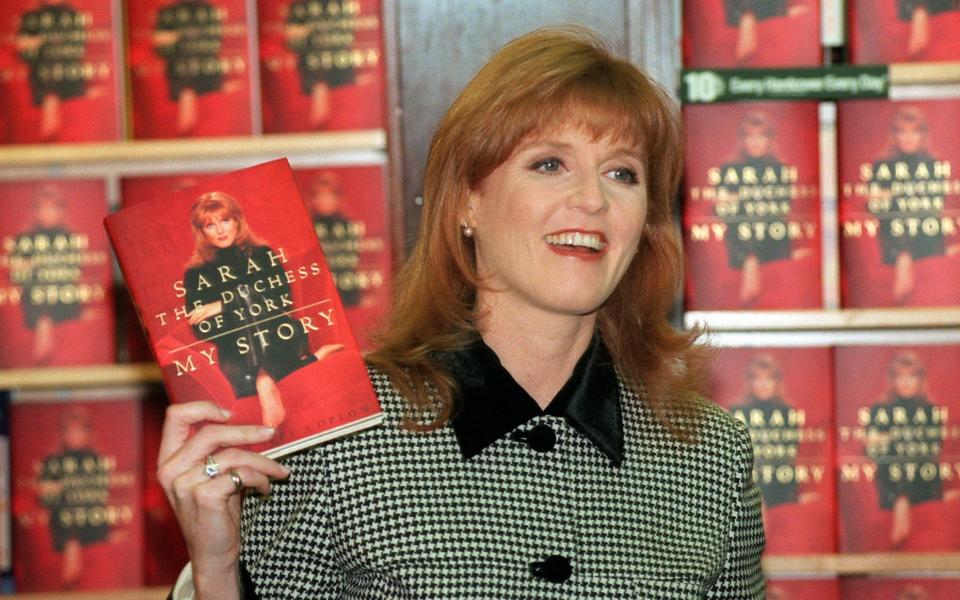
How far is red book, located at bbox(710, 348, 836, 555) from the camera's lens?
2395 mm

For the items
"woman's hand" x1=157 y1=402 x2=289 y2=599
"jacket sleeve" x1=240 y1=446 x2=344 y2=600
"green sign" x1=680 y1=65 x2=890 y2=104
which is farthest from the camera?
"green sign" x1=680 y1=65 x2=890 y2=104

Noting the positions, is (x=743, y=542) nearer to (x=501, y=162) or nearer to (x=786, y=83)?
(x=501, y=162)

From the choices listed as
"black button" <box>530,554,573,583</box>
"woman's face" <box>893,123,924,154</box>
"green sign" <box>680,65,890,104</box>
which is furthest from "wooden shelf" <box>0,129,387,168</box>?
"black button" <box>530,554,573,583</box>

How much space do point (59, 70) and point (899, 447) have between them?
70.3 inches

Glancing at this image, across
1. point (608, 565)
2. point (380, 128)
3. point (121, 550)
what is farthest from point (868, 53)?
point (121, 550)

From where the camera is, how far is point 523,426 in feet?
5.15

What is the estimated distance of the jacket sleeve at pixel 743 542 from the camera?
63.4 inches

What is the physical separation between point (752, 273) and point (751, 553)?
85 cm

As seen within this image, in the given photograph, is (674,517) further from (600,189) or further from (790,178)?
(790,178)

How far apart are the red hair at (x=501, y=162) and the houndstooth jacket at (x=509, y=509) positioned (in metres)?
0.05

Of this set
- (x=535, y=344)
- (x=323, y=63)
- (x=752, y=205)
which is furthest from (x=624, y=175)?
(x=323, y=63)

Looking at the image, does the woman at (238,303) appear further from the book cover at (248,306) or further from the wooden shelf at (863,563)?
the wooden shelf at (863,563)

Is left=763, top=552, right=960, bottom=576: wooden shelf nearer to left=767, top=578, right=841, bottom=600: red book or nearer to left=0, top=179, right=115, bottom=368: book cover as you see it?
left=767, top=578, right=841, bottom=600: red book

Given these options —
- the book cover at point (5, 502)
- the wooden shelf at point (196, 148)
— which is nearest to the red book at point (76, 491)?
the book cover at point (5, 502)
